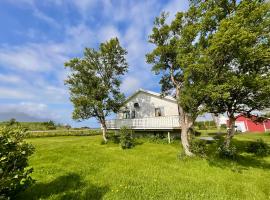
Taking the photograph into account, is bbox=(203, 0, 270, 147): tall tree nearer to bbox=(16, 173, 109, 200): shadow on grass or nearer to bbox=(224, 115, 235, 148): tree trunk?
bbox=(224, 115, 235, 148): tree trunk

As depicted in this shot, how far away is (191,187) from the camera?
9.29 m

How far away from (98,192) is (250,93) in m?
14.0

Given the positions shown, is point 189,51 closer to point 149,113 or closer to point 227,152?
point 227,152

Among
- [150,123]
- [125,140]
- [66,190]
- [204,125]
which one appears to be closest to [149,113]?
[150,123]

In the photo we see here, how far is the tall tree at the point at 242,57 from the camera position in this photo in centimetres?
1209

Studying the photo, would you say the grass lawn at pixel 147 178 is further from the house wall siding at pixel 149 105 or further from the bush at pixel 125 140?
the house wall siding at pixel 149 105

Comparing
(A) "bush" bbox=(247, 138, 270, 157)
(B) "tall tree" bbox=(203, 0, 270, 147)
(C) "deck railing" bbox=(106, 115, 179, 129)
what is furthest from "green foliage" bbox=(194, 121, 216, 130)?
(B) "tall tree" bbox=(203, 0, 270, 147)

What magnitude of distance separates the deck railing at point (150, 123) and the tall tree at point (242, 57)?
7.62 meters

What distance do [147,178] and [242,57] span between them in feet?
34.3

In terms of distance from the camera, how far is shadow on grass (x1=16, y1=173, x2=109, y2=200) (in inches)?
322

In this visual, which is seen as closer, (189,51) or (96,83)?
(189,51)

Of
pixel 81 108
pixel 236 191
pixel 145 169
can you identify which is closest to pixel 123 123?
pixel 81 108

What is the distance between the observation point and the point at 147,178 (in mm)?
10383

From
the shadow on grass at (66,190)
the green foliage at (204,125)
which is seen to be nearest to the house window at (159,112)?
the green foliage at (204,125)
